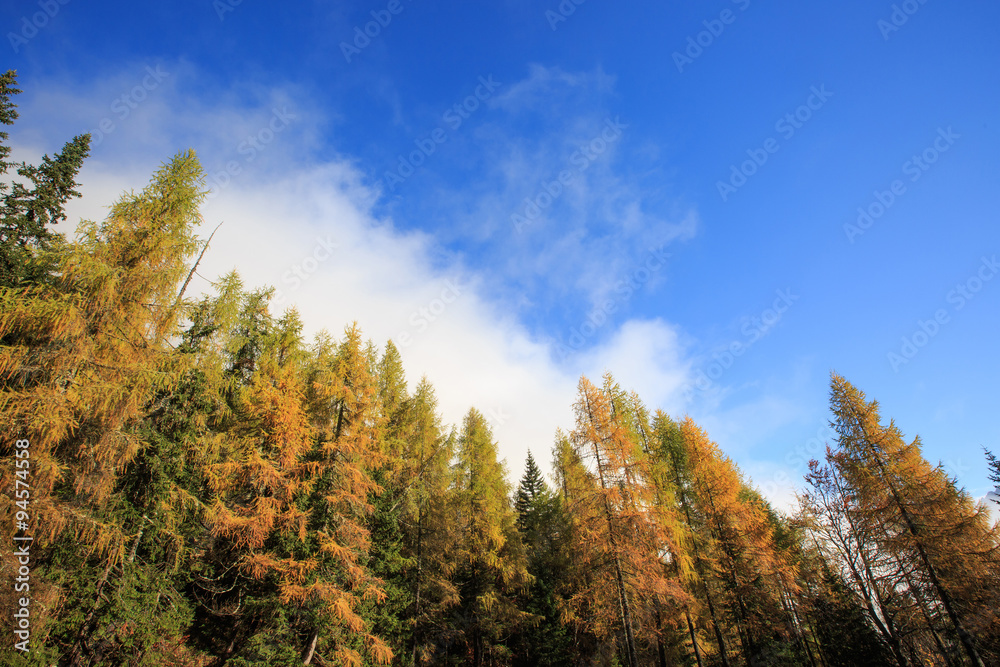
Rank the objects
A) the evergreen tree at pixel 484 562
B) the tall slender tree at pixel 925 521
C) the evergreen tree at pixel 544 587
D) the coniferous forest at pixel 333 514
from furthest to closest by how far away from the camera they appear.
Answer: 1. the evergreen tree at pixel 544 587
2. the evergreen tree at pixel 484 562
3. the tall slender tree at pixel 925 521
4. the coniferous forest at pixel 333 514

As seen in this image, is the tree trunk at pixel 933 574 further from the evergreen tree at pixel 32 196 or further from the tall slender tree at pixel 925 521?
the evergreen tree at pixel 32 196

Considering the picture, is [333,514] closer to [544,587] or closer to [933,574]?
[544,587]

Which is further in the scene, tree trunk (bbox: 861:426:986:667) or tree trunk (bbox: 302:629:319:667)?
tree trunk (bbox: 861:426:986:667)

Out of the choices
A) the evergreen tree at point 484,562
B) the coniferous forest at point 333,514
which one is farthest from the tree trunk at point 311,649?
the evergreen tree at point 484,562

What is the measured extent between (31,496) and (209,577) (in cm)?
745

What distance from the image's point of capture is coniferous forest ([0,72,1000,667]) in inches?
341

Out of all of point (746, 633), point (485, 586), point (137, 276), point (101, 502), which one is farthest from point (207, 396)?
point (746, 633)

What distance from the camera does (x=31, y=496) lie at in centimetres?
759

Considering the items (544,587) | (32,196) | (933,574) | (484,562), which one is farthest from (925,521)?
(32,196)

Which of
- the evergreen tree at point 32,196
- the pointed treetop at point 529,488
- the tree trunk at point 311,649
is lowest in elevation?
the tree trunk at point 311,649

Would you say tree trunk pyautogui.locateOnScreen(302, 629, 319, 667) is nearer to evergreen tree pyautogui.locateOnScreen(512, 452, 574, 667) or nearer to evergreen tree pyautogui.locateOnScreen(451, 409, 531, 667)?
evergreen tree pyautogui.locateOnScreen(451, 409, 531, 667)

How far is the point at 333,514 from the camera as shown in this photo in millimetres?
13000

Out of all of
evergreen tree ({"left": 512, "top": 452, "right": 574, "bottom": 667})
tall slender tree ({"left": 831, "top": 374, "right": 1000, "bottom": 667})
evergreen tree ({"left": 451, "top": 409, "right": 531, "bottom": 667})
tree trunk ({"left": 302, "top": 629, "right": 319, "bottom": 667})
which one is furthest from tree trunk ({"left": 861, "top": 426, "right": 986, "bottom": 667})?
tree trunk ({"left": 302, "top": 629, "right": 319, "bottom": 667})

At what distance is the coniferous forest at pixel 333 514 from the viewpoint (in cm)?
867
